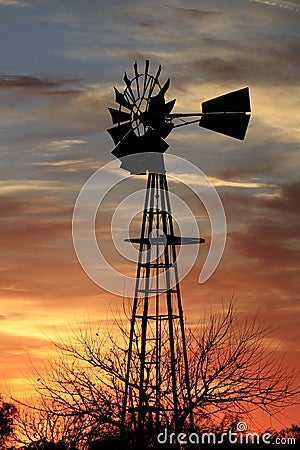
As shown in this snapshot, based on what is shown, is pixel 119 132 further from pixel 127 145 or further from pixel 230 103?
pixel 230 103

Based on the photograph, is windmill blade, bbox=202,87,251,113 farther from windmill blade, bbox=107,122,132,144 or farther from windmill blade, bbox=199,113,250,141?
windmill blade, bbox=107,122,132,144

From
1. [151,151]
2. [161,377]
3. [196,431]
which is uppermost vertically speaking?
[151,151]

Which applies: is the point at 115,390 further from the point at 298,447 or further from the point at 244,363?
the point at 298,447

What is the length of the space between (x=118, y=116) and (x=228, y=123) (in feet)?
8.14

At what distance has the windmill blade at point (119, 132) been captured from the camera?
69.7 feet

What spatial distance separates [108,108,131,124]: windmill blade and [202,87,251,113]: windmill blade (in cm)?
174

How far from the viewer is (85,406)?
20.4 metres

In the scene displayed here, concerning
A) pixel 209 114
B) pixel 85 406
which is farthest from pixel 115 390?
pixel 209 114

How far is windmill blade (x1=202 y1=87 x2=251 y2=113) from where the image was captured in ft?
66.7

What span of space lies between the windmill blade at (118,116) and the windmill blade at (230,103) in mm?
1737

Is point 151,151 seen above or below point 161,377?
above

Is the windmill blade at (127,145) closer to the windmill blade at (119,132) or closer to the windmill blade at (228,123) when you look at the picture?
the windmill blade at (119,132)

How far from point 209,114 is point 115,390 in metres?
6.04

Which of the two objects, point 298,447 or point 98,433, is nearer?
point 98,433
